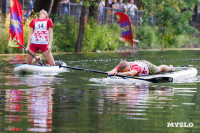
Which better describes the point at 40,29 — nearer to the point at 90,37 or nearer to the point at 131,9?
the point at 90,37

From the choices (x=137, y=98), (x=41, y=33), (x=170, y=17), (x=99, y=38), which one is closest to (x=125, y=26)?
(x=99, y=38)

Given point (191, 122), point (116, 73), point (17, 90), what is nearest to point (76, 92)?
point (17, 90)

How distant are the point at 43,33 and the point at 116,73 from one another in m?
3.79

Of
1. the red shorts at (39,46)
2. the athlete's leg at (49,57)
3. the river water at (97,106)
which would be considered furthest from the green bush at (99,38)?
the river water at (97,106)

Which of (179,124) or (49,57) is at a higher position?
(49,57)

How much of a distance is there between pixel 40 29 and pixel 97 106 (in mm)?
7434

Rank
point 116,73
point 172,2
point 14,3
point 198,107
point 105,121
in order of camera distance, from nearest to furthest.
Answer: point 105,121 → point 198,107 → point 116,73 → point 14,3 → point 172,2

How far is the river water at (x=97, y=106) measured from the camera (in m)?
6.89

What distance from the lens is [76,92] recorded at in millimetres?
10695

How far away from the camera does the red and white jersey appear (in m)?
15.6

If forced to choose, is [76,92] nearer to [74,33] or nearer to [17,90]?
[17,90]

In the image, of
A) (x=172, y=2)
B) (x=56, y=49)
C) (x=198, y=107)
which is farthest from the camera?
(x=172, y=2)

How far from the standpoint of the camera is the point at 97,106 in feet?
28.2

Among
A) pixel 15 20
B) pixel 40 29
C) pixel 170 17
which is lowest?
pixel 40 29
